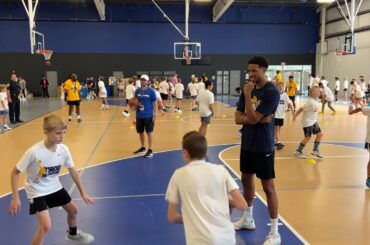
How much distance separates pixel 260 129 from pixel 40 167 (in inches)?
93.9

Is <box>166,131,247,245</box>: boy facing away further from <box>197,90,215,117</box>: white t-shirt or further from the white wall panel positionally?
the white wall panel

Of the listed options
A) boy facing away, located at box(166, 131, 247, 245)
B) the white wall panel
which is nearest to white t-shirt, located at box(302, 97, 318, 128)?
boy facing away, located at box(166, 131, 247, 245)

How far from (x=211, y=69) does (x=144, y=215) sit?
29303 millimetres

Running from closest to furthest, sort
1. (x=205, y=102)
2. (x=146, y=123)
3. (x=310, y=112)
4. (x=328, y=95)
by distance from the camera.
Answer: (x=310, y=112)
(x=146, y=123)
(x=205, y=102)
(x=328, y=95)

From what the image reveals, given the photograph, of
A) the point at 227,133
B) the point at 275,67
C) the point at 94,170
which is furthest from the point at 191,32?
the point at 94,170

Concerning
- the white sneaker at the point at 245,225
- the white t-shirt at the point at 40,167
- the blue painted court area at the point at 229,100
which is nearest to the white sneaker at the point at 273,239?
the white sneaker at the point at 245,225

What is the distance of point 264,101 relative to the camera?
4230mm

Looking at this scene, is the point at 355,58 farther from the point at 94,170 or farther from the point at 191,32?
the point at 94,170

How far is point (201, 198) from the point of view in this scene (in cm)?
262

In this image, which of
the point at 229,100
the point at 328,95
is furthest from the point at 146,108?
the point at 229,100

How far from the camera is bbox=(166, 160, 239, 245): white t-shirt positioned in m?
2.61

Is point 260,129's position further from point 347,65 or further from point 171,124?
point 347,65

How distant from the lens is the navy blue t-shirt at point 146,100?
9156 mm

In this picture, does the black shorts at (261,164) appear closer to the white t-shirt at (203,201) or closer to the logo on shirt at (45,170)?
the white t-shirt at (203,201)
